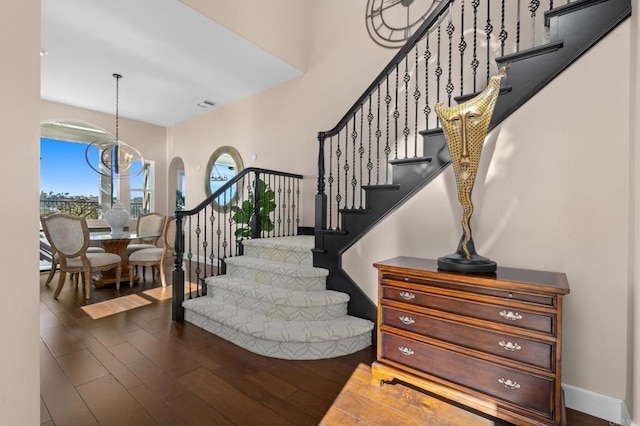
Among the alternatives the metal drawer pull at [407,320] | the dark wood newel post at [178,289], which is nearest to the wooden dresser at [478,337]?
the metal drawer pull at [407,320]

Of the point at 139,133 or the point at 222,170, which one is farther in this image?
the point at 139,133

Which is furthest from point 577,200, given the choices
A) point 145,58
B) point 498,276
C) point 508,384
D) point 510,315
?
point 145,58

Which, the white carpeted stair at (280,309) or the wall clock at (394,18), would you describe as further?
the wall clock at (394,18)

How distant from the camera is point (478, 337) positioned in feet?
5.10

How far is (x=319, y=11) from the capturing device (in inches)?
Answer: 167

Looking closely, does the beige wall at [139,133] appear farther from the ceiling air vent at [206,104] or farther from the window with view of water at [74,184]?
the ceiling air vent at [206,104]

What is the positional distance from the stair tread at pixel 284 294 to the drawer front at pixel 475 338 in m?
0.73

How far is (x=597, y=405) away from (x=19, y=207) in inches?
112

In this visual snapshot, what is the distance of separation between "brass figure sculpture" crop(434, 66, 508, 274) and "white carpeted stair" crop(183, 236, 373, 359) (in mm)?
1077

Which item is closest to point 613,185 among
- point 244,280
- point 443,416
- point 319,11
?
point 443,416

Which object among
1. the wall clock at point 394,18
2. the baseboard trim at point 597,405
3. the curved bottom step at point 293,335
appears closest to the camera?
the baseboard trim at point 597,405

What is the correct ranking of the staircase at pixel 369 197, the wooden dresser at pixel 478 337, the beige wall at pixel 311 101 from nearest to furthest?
the wooden dresser at pixel 478 337, the staircase at pixel 369 197, the beige wall at pixel 311 101

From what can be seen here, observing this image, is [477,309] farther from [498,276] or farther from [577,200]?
[577,200]

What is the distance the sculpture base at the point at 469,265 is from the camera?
1635 millimetres
